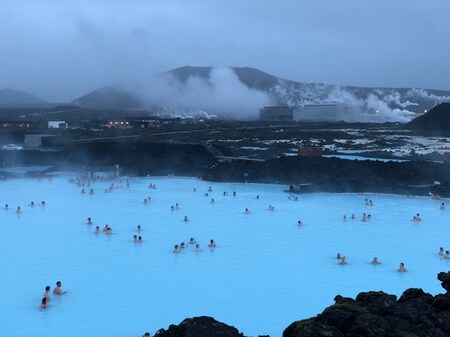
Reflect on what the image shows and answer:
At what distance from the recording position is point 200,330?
221 inches

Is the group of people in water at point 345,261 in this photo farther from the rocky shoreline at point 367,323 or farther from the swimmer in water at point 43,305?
the swimmer in water at point 43,305

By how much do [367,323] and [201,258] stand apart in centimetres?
894

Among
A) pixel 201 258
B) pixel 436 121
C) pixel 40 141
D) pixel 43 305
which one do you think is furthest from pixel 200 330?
pixel 436 121

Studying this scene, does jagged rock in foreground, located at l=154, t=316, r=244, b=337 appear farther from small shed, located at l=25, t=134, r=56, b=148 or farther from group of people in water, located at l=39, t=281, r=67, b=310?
small shed, located at l=25, t=134, r=56, b=148

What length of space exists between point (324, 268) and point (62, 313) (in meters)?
6.59

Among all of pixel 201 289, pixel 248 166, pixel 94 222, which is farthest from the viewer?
pixel 248 166

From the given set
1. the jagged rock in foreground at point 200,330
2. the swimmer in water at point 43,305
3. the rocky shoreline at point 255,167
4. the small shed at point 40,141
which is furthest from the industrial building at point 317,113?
the jagged rock in foreground at point 200,330

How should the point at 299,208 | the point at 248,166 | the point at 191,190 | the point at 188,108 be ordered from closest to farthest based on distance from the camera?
the point at 299,208
the point at 191,190
the point at 248,166
the point at 188,108

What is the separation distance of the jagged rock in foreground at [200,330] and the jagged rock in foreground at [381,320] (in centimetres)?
81

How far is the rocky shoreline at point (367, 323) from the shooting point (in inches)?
216

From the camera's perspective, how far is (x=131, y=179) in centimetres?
2792

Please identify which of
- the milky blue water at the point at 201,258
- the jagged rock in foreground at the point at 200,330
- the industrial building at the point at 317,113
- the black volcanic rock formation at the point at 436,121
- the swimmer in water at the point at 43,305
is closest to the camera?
the jagged rock in foreground at the point at 200,330

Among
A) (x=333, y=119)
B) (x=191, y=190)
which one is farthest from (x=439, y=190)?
(x=333, y=119)

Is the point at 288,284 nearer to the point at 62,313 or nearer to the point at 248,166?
the point at 62,313
